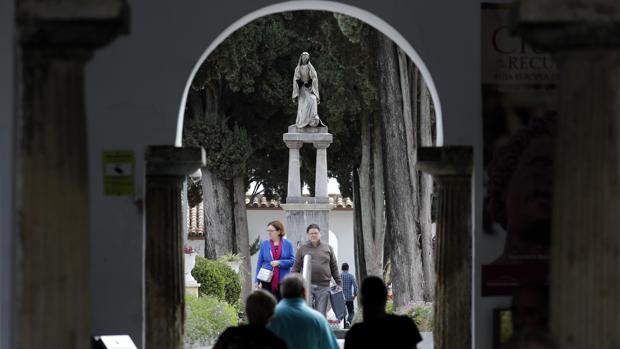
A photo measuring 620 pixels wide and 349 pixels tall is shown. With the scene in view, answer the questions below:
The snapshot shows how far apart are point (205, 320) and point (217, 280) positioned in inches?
235

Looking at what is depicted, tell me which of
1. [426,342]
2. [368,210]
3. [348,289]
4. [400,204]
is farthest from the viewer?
[368,210]

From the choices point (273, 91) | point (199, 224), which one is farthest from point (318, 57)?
point (199, 224)

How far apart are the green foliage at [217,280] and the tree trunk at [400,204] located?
3.36 meters

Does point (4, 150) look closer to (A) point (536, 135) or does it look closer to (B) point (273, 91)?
(A) point (536, 135)

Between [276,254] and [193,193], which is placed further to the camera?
[193,193]

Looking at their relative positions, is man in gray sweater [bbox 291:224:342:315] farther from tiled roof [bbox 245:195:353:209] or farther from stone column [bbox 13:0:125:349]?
tiled roof [bbox 245:195:353:209]

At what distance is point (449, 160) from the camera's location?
9.81 metres

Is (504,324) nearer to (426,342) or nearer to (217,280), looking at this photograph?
(426,342)

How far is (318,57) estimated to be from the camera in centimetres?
3002

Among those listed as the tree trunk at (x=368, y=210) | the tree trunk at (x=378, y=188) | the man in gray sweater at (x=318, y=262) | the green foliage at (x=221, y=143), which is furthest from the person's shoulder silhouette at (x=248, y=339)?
the green foliage at (x=221, y=143)

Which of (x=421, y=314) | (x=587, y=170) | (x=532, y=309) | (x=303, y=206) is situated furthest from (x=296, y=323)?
(x=303, y=206)

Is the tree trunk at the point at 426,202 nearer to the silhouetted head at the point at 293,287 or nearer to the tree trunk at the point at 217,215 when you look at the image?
the tree trunk at the point at 217,215

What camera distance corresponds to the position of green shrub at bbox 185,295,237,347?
17.5 metres

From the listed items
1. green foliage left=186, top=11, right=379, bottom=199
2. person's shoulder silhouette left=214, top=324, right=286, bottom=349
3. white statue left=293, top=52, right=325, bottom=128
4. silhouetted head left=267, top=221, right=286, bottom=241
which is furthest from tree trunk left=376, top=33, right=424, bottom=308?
person's shoulder silhouette left=214, top=324, right=286, bottom=349
